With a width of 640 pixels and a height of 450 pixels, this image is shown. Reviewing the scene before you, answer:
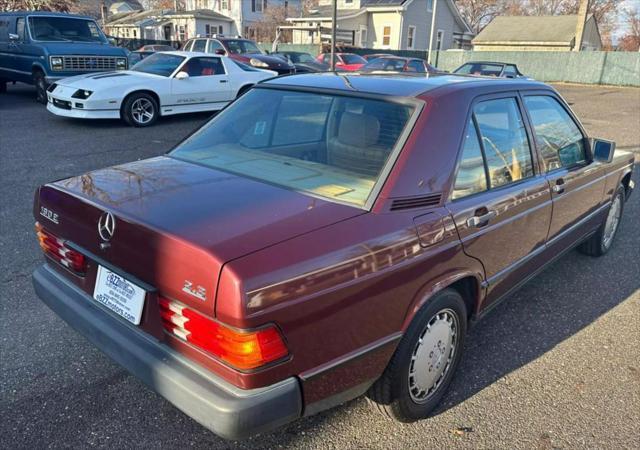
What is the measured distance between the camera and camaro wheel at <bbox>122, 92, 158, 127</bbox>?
9617 mm

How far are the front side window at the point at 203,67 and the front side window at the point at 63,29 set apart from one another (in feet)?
11.3

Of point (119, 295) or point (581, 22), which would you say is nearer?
point (119, 295)

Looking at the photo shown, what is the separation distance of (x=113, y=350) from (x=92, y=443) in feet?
1.62

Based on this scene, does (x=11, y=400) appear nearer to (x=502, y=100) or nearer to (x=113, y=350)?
(x=113, y=350)

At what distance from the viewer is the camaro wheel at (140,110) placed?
379 inches

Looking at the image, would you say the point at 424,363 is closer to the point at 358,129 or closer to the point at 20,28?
the point at 358,129

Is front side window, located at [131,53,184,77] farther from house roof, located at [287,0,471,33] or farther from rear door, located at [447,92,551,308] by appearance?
→ house roof, located at [287,0,471,33]

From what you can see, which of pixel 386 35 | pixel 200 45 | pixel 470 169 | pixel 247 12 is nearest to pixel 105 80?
pixel 200 45

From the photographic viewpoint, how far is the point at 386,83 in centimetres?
Answer: 284

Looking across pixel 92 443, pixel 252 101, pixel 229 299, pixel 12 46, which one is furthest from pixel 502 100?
pixel 12 46

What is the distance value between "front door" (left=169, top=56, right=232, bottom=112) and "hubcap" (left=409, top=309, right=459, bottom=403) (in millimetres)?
9052

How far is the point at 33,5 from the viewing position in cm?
2517

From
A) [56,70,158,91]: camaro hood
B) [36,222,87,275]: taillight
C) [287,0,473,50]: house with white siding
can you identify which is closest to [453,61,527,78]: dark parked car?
[56,70,158,91]: camaro hood

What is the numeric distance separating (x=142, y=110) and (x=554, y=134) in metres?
8.43
